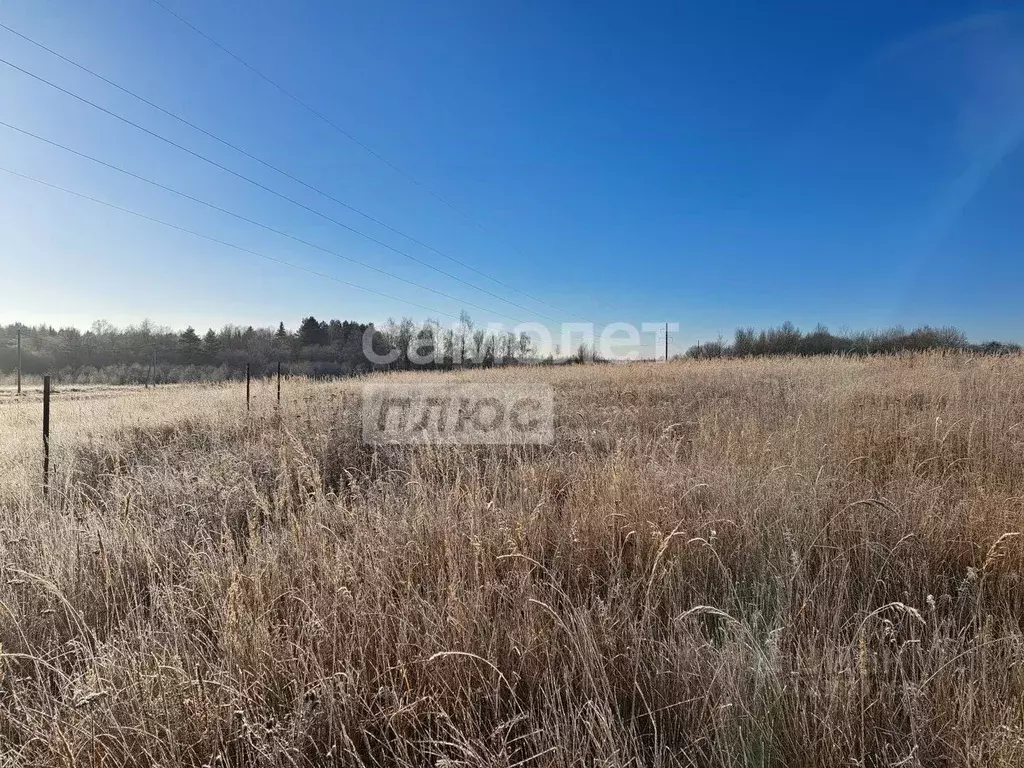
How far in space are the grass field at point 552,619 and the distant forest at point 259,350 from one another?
2493 centimetres

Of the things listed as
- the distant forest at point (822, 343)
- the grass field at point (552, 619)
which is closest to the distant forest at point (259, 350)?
the distant forest at point (822, 343)

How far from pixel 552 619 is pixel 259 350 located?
191ft

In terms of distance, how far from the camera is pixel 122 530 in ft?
8.18

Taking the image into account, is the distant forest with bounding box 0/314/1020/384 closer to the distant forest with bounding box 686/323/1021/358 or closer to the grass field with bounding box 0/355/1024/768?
the distant forest with bounding box 686/323/1021/358

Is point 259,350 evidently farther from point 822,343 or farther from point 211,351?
point 822,343

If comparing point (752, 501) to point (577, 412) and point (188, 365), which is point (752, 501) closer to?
point (577, 412)

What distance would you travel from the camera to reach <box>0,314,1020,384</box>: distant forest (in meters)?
30.0

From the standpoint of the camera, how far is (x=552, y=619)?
160 cm

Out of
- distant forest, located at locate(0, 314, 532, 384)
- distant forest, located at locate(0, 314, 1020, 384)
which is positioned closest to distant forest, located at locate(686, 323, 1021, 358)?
distant forest, located at locate(0, 314, 1020, 384)

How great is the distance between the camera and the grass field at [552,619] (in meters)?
1.16

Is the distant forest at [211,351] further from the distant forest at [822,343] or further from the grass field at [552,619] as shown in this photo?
Result: the grass field at [552,619]

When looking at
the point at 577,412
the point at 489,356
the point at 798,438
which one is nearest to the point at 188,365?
the point at 489,356

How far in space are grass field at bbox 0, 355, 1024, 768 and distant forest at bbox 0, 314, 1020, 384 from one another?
24934 mm

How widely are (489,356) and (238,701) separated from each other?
33.1 m
